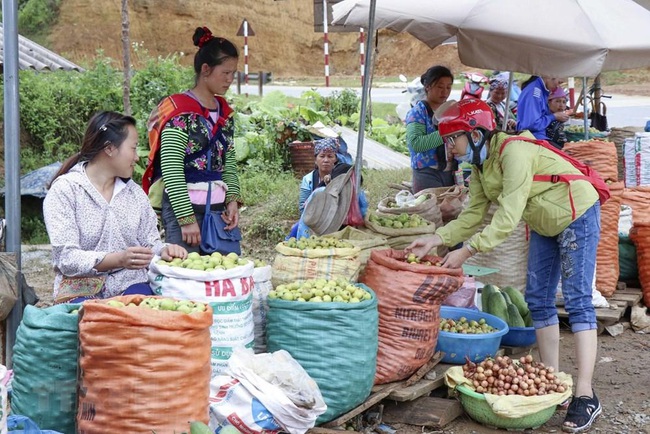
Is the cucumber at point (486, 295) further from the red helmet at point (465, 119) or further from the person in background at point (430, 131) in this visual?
the red helmet at point (465, 119)

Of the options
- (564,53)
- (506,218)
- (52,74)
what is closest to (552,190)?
(506,218)

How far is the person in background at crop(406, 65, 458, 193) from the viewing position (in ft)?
20.4

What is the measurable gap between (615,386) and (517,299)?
36.2 inches

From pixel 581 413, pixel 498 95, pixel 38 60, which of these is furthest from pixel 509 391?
pixel 38 60

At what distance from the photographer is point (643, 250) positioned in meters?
6.79

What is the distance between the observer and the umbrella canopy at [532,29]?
4.76 metres

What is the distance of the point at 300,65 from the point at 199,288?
1317 inches

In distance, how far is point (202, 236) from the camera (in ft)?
15.1

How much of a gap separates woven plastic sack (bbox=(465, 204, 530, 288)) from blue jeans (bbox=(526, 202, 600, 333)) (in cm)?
156

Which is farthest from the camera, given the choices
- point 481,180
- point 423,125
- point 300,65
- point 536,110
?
point 300,65

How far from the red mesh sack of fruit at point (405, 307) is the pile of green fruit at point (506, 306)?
Answer: 1.21 meters

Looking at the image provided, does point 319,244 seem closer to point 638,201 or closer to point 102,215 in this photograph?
point 102,215

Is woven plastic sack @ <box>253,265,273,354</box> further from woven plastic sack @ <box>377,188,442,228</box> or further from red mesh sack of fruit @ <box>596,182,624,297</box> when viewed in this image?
red mesh sack of fruit @ <box>596,182,624,297</box>

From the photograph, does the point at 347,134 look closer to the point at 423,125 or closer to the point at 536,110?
the point at 536,110
